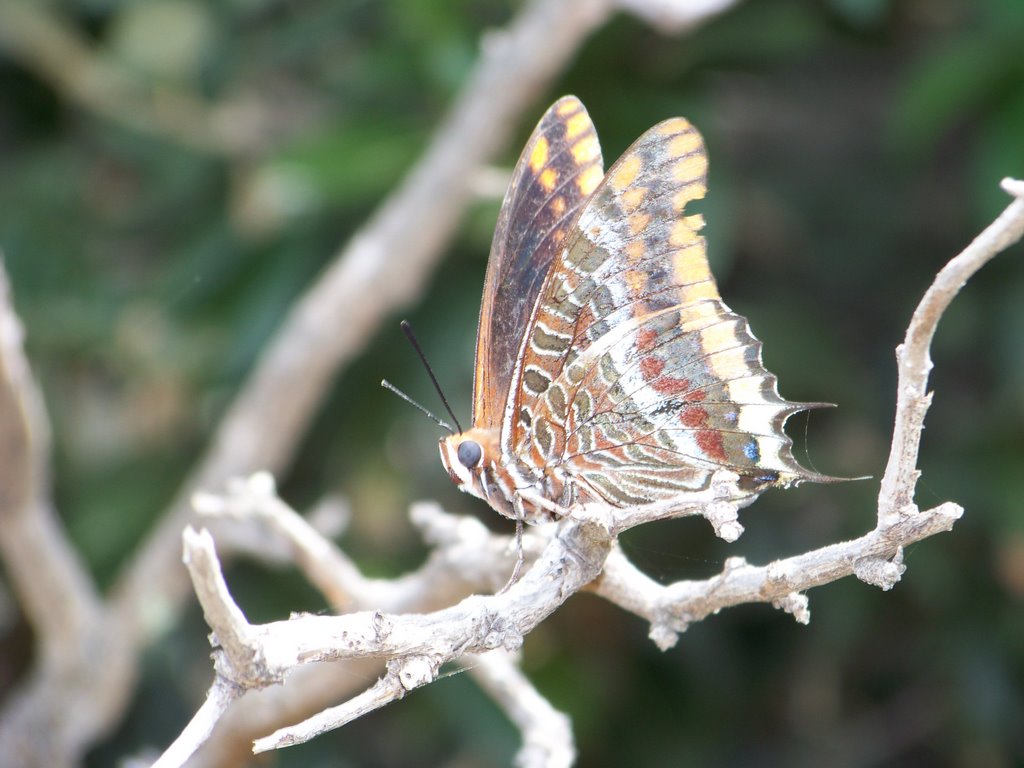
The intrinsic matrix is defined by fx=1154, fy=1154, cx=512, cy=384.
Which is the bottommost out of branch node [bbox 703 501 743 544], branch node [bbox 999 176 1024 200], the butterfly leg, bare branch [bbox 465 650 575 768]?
bare branch [bbox 465 650 575 768]

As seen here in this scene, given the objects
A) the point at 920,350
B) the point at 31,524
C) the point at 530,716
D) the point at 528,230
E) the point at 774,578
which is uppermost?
the point at 528,230

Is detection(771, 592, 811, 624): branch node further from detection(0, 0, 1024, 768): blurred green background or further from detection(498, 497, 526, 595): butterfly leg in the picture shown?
detection(0, 0, 1024, 768): blurred green background

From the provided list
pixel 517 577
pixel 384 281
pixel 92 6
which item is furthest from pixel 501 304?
pixel 92 6

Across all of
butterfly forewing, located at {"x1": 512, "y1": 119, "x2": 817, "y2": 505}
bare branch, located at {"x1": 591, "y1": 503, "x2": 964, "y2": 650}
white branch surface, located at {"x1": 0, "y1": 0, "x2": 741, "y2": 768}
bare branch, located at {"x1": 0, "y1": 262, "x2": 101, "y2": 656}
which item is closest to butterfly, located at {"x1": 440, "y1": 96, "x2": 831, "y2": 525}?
butterfly forewing, located at {"x1": 512, "y1": 119, "x2": 817, "y2": 505}

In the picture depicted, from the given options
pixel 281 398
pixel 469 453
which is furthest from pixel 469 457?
pixel 281 398

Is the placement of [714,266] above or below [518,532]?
above

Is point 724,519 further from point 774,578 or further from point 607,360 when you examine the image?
point 607,360

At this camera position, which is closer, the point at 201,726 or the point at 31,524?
the point at 201,726

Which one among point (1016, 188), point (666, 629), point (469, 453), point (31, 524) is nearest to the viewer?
point (1016, 188)
